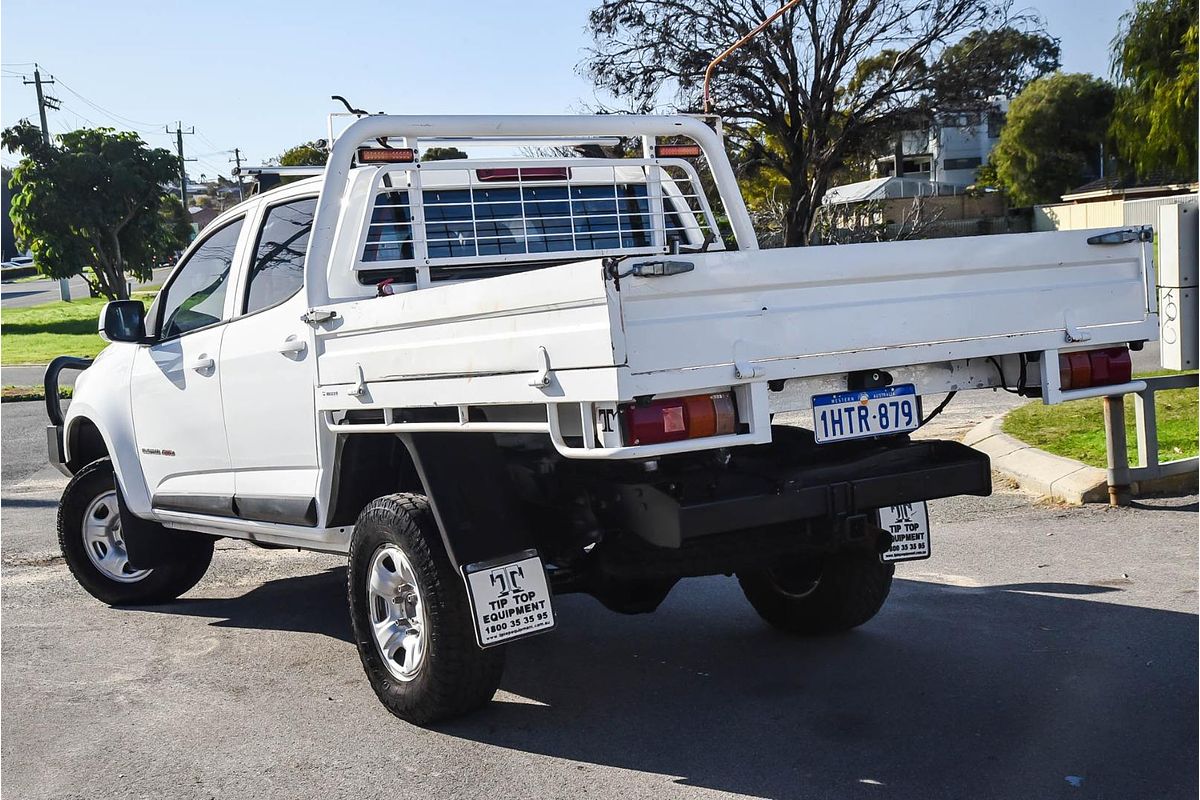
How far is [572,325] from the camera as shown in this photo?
4.00m

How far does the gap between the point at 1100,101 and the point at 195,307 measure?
63200 mm

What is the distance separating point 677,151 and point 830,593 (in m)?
2.27

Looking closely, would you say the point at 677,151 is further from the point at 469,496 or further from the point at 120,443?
the point at 120,443

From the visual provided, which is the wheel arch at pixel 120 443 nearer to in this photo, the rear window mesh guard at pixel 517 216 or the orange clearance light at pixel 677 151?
the rear window mesh guard at pixel 517 216

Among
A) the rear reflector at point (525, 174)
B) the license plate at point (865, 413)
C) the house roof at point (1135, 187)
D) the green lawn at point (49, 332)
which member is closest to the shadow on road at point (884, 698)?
the license plate at point (865, 413)

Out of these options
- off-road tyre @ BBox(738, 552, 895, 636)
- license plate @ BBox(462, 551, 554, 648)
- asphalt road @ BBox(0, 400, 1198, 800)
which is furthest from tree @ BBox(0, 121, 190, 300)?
license plate @ BBox(462, 551, 554, 648)

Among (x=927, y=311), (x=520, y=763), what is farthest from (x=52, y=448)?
(x=927, y=311)

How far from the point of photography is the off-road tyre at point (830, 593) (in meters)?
5.75

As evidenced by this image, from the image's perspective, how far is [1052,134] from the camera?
205ft

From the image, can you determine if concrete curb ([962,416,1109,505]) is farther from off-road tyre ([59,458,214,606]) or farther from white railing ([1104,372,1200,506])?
off-road tyre ([59,458,214,606])

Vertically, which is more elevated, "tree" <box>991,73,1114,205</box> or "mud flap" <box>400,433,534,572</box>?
"tree" <box>991,73,1114,205</box>

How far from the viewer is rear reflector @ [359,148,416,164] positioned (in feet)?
18.7

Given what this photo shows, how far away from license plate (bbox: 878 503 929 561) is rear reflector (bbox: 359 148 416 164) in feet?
8.44

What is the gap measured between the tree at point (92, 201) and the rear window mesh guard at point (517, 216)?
2964cm
